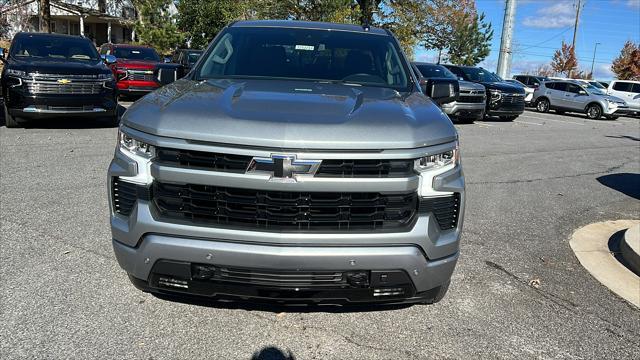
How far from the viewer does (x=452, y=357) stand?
3062mm

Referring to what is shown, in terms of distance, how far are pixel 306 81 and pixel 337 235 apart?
5.05 feet

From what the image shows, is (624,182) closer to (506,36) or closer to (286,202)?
(286,202)

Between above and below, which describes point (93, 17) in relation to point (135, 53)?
above

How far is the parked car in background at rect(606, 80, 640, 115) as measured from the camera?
2702 cm

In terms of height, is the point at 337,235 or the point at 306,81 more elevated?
the point at 306,81

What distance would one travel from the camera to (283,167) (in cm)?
259

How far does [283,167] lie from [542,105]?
1050 inches

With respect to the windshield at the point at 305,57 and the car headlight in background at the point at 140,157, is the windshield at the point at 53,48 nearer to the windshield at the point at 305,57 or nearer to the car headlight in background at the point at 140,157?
the windshield at the point at 305,57

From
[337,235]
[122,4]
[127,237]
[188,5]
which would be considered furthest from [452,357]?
[122,4]

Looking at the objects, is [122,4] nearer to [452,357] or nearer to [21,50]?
[21,50]

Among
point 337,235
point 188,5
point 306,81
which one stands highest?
point 188,5

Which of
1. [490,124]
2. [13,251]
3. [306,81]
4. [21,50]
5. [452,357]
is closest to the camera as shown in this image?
[452,357]

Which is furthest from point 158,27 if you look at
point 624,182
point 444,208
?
point 444,208

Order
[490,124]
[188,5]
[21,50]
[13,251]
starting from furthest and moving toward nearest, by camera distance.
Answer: [188,5] → [490,124] → [21,50] → [13,251]
